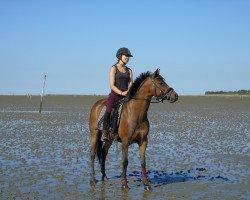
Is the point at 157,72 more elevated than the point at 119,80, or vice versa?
the point at 157,72

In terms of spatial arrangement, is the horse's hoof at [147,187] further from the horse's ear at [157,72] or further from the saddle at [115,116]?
the horse's ear at [157,72]

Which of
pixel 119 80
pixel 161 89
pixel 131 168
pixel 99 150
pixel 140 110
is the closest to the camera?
pixel 161 89

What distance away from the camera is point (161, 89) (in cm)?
960

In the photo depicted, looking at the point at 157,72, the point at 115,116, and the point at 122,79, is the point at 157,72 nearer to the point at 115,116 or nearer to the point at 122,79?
the point at 122,79

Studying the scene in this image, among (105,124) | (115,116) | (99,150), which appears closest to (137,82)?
(115,116)

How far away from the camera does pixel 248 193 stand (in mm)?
9188

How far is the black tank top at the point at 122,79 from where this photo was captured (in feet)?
33.2

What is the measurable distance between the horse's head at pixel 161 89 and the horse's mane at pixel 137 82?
0.27 meters

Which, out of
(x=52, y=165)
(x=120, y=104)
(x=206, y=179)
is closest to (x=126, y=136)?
(x=120, y=104)

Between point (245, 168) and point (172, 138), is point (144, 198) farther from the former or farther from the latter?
point (172, 138)

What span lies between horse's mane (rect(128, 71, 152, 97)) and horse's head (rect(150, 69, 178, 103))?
0.27 meters

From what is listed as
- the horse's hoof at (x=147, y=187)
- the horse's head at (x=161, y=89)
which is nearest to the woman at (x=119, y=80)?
the horse's head at (x=161, y=89)

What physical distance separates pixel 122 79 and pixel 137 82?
15.0 inches

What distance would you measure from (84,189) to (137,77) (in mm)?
2710
